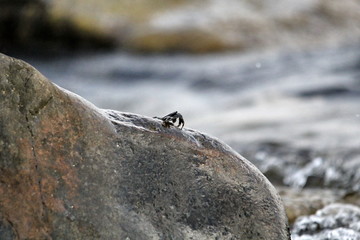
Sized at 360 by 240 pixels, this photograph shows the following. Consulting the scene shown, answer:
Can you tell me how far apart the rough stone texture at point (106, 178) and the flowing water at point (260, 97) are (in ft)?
9.95

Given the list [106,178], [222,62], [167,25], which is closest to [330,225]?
[106,178]

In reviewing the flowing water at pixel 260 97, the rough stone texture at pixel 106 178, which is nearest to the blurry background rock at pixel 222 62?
the flowing water at pixel 260 97

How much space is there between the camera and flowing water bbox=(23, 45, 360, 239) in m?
6.81

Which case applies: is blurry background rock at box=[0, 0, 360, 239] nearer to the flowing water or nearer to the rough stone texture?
the flowing water

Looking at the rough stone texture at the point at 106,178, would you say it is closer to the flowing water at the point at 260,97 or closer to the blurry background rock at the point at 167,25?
the flowing water at the point at 260,97

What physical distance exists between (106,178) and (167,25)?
34.1 feet

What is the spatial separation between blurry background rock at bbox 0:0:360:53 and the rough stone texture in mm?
9911

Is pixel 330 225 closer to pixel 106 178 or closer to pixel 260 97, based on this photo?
pixel 106 178

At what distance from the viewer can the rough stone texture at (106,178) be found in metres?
2.66

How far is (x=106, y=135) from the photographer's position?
288cm

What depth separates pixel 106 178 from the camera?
2.79 meters

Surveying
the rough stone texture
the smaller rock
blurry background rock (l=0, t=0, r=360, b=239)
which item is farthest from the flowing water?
the rough stone texture

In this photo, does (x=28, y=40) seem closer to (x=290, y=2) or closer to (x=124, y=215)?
(x=290, y=2)

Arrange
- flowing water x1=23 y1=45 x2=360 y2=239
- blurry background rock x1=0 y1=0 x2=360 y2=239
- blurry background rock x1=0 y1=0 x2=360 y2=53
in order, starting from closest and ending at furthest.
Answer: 1. flowing water x1=23 y1=45 x2=360 y2=239
2. blurry background rock x1=0 y1=0 x2=360 y2=239
3. blurry background rock x1=0 y1=0 x2=360 y2=53
